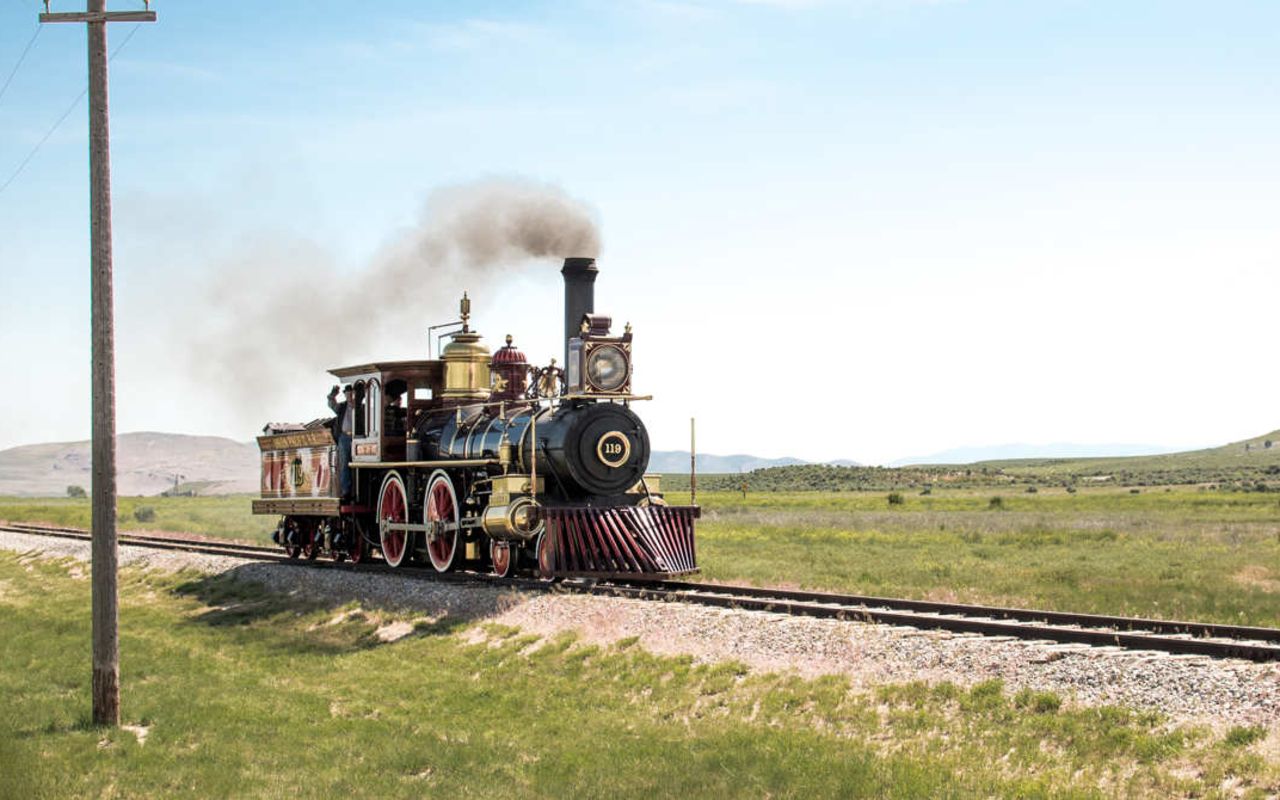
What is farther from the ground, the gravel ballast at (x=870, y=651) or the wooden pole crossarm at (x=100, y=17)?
the wooden pole crossarm at (x=100, y=17)

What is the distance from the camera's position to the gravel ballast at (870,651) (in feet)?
36.1

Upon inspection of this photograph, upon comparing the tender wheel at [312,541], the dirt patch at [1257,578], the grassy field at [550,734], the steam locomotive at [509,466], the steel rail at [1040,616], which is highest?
the steam locomotive at [509,466]

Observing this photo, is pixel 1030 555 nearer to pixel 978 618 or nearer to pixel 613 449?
pixel 613 449

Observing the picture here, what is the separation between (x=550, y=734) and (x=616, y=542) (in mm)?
7670

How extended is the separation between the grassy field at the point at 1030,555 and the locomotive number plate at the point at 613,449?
3326 millimetres

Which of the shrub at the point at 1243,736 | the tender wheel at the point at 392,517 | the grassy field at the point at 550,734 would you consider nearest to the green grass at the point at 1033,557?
the tender wheel at the point at 392,517

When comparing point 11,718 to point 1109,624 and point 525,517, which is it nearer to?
point 525,517

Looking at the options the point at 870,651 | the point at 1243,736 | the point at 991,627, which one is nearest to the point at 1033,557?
the point at 991,627

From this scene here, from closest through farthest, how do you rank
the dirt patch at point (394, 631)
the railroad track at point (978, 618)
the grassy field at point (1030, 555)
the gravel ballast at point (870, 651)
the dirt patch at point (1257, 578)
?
the gravel ballast at point (870, 651), the railroad track at point (978, 618), the dirt patch at point (394, 631), the grassy field at point (1030, 555), the dirt patch at point (1257, 578)

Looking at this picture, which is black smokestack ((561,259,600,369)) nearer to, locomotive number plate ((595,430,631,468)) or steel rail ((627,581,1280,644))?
locomotive number plate ((595,430,631,468))

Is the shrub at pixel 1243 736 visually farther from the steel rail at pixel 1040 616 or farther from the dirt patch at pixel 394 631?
the dirt patch at pixel 394 631

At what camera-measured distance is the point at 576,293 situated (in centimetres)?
2141

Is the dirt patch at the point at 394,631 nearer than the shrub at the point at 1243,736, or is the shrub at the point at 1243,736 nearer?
the shrub at the point at 1243,736

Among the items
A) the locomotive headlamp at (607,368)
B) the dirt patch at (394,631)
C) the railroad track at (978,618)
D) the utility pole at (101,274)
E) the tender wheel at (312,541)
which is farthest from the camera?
the tender wheel at (312,541)
